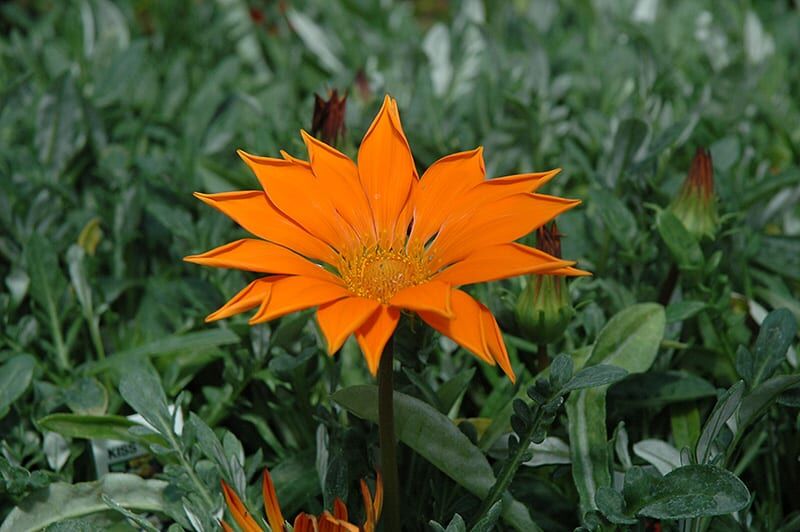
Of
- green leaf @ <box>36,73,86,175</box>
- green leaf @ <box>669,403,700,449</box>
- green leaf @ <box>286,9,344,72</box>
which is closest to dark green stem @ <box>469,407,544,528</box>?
green leaf @ <box>669,403,700,449</box>

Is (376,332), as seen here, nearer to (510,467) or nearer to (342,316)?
(342,316)

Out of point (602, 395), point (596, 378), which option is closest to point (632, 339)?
point (602, 395)

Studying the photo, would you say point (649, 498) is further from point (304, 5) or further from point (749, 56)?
point (304, 5)

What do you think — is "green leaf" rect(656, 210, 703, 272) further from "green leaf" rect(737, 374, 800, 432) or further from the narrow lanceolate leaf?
"green leaf" rect(737, 374, 800, 432)

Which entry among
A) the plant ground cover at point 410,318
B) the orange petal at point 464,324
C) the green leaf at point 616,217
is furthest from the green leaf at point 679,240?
the orange petal at point 464,324

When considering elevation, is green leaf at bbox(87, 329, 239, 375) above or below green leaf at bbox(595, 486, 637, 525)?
below

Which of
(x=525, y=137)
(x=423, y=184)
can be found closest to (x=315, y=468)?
(x=423, y=184)
